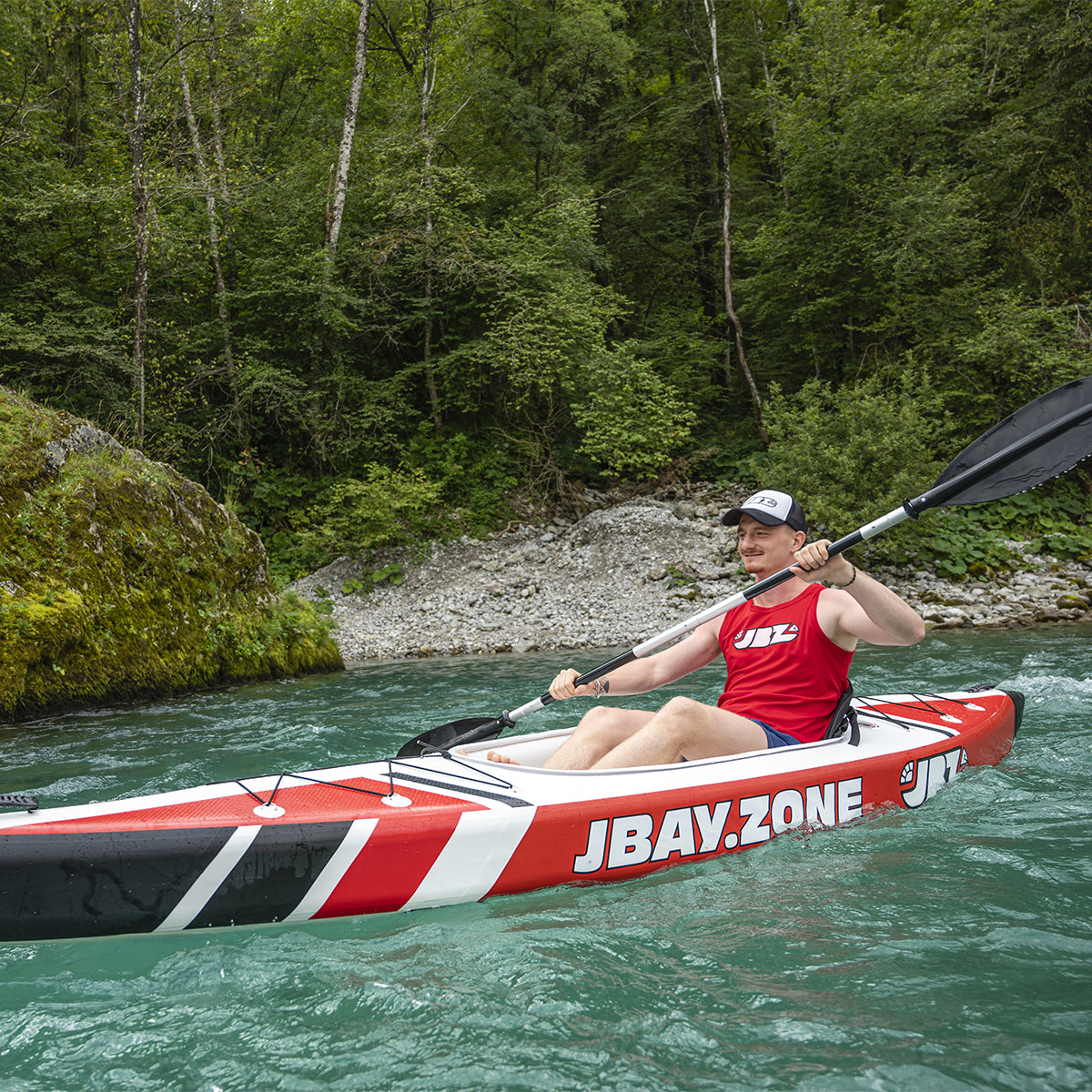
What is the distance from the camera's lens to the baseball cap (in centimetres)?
329

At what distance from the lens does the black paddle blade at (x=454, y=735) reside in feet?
11.4

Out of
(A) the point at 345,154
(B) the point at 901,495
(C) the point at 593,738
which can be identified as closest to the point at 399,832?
(C) the point at 593,738

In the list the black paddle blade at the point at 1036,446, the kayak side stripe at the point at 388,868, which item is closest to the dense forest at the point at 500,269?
the black paddle blade at the point at 1036,446

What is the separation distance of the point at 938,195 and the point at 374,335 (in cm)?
938

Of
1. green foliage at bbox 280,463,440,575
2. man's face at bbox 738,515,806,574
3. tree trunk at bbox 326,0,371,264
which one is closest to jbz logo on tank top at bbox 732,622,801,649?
man's face at bbox 738,515,806,574

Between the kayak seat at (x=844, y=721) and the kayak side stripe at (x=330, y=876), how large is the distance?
6.42 feet

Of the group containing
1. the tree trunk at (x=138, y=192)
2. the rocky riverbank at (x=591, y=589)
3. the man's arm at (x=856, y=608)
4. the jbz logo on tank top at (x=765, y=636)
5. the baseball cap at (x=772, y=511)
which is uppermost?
the tree trunk at (x=138, y=192)

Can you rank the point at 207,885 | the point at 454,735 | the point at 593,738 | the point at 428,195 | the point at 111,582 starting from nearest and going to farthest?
1. the point at 207,885
2. the point at 593,738
3. the point at 454,735
4. the point at 111,582
5. the point at 428,195

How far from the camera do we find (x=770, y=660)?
3.32 meters

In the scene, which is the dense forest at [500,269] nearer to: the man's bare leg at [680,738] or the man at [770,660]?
the man at [770,660]

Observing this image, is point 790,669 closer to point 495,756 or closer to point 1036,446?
point 495,756

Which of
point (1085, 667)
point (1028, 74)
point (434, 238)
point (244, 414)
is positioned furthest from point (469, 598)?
point (1028, 74)

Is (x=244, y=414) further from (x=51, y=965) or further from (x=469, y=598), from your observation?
(x=51, y=965)

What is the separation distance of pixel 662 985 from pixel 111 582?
552cm
